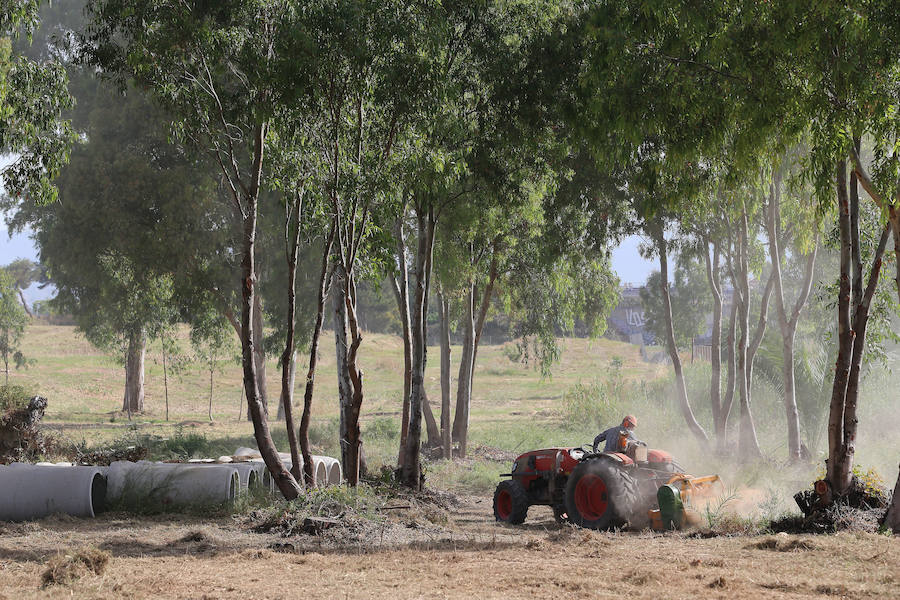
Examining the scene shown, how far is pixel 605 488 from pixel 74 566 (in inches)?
271

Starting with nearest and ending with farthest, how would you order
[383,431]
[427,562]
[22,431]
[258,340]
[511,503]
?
[427,562]
[511,503]
[22,431]
[258,340]
[383,431]

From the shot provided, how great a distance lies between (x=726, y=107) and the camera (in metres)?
10.1

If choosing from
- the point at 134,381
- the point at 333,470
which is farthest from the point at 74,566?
the point at 134,381

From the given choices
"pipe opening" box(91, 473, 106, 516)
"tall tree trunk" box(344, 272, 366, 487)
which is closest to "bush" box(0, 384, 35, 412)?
"pipe opening" box(91, 473, 106, 516)

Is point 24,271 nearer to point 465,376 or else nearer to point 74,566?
point 465,376

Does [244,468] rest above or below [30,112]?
below

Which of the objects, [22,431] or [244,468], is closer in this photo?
[244,468]

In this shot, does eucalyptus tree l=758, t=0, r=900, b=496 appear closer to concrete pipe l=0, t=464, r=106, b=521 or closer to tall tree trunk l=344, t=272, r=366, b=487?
tall tree trunk l=344, t=272, r=366, b=487

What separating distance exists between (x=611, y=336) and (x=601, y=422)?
52252 mm

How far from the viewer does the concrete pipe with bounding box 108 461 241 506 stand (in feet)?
40.3

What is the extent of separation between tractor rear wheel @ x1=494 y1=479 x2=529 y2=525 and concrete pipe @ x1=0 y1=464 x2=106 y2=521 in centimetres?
596

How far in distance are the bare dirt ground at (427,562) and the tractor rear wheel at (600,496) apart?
361 mm

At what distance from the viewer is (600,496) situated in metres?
12.0

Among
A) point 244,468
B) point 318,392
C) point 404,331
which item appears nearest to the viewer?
point 244,468
